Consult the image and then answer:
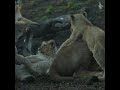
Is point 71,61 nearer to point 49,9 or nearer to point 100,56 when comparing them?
point 100,56

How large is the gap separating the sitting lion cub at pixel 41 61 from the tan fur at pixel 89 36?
9cm

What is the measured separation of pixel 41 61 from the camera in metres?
3.83

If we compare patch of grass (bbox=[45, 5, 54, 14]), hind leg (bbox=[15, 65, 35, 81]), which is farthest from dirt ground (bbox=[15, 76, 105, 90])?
patch of grass (bbox=[45, 5, 54, 14])

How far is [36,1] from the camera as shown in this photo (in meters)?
3.79

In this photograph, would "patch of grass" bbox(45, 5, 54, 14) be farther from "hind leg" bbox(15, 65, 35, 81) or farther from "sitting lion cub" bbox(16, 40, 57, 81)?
"hind leg" bbox(15, 65, 35, 81)

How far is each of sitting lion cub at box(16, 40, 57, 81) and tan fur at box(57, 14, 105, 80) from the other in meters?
0.09

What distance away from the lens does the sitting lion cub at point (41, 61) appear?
3.80 meters

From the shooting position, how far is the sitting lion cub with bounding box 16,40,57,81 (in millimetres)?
3799

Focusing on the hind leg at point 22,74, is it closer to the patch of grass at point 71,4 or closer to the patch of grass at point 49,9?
the patch of grass at point 49,9

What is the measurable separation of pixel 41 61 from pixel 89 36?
1.78 ft
